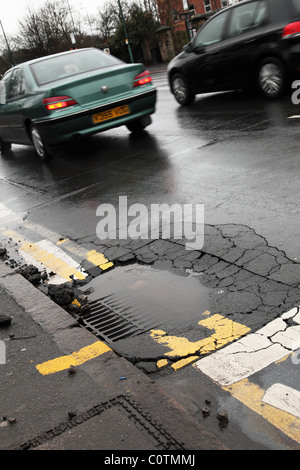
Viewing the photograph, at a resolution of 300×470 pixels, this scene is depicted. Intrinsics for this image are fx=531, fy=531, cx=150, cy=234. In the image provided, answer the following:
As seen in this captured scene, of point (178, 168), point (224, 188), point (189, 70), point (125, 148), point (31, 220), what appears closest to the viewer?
point (224, 188)

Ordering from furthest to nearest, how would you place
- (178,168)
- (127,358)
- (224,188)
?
(178,168), (224,188), (127,358)

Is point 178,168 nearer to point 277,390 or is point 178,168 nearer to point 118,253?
point 118,253

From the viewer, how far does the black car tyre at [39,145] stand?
357 inches

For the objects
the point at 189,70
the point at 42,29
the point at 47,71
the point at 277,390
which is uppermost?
the point at 42,29

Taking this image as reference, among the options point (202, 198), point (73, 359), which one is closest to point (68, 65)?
point (202, 198)

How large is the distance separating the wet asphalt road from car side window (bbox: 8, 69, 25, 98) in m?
1.23

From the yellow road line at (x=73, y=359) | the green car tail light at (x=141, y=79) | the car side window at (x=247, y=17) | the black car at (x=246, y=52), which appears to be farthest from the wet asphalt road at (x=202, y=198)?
the car side window at (x=247, y=17)

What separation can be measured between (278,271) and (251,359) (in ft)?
3.35

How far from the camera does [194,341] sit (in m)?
3.15

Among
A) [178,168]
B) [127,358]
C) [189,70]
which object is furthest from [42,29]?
[127,358]

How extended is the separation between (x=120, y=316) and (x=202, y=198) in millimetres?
2198

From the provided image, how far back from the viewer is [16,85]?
9.64 metres

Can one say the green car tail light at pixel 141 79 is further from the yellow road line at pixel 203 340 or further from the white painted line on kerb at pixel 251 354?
the white painted line on kerb at pixel 251 354

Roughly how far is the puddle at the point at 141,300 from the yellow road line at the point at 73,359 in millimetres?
240
